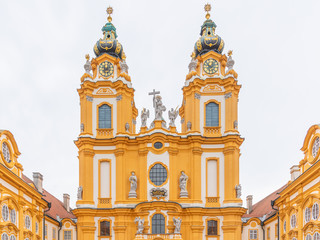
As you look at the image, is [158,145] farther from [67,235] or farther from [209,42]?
[67,235]

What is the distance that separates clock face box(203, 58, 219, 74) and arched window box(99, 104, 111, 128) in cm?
1009

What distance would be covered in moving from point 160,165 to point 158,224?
543cm

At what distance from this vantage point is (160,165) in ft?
140

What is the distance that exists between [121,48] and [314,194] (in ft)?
85.5

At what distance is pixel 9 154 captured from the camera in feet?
102

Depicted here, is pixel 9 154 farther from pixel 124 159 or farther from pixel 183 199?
pixel 183 199

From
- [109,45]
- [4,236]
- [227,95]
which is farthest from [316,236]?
[109,45]

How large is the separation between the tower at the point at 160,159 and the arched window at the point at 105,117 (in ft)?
0.31

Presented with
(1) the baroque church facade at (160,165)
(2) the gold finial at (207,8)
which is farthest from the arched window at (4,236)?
(2) the gold finial at (207,8)

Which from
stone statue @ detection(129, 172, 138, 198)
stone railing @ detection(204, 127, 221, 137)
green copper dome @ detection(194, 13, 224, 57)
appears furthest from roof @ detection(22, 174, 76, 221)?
green copper dome @ detection(194, 13, 224, 57)

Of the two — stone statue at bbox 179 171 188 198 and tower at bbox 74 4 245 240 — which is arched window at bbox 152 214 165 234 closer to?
tower at bbox 74 4 245 240

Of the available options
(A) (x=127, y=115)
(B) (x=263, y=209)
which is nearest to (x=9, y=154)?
(A) (x=127, y=115)

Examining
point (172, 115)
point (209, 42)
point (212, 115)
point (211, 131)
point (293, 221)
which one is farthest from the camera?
point (209, 42)

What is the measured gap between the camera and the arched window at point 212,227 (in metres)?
41.3
